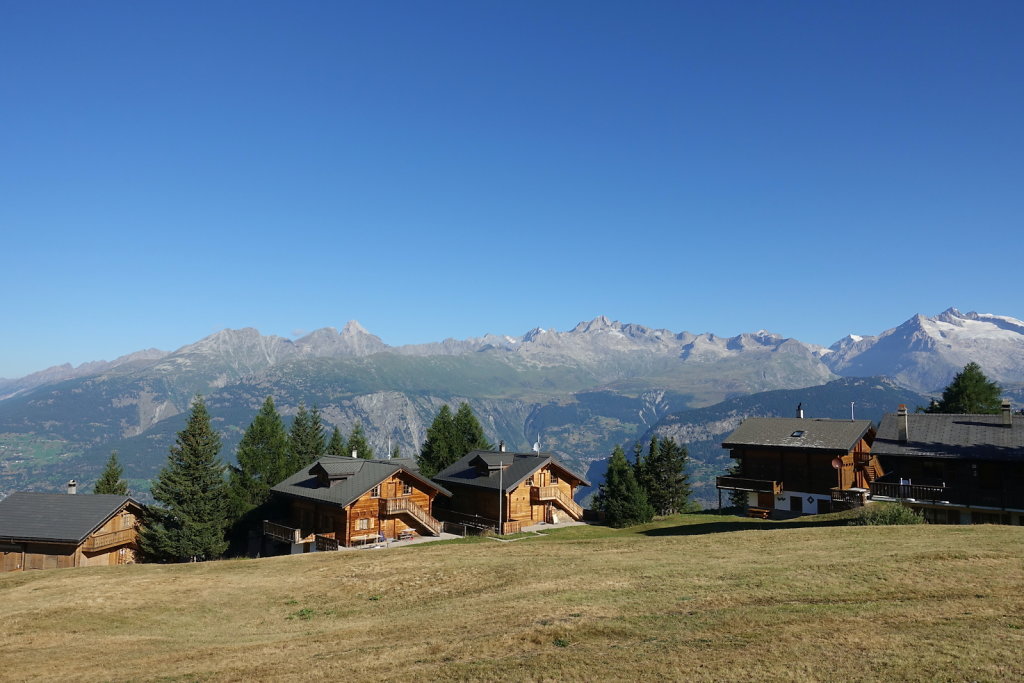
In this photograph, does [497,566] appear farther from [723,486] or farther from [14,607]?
A: [723,486]

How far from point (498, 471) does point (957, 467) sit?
1583 inches

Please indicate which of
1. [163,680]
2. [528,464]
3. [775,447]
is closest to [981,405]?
[775,447]

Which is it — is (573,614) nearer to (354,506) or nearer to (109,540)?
(354,506)

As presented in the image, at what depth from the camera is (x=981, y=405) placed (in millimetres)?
81438

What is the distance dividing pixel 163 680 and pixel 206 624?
1171cm

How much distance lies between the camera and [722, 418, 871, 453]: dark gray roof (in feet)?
201

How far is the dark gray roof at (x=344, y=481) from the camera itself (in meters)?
59.5

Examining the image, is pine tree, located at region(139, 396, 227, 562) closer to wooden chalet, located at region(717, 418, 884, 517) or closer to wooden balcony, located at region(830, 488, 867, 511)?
wooden chalet, located at region(717, 418, 884, 517)

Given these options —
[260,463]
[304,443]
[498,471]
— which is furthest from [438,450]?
[260,463]

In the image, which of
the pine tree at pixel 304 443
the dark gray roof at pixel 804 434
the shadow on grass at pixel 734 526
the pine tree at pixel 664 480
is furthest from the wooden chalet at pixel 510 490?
the pine tree at pixel 304 443

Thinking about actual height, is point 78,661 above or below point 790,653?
below

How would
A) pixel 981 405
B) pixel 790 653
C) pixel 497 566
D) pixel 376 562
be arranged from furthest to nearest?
pixel 981 405 < pixel 376 562 < pixel 497 566 < pixel 790 653

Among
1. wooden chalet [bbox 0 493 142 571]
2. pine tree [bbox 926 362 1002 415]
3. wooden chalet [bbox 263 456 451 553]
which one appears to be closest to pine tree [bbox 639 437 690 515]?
wooden chalet [bbox 263 456 451 553]

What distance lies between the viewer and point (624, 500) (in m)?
64.0
